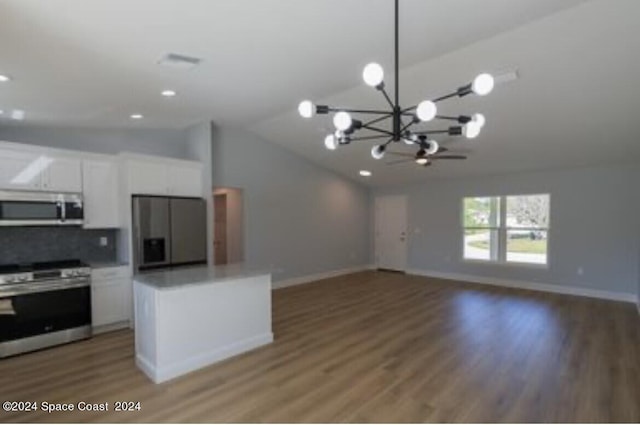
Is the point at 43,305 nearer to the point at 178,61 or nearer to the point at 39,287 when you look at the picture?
the point at 39,287

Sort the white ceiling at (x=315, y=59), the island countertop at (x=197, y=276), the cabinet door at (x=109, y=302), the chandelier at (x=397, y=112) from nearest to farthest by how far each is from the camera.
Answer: the chandelier at (x=397, y=112) → the white ceiling at (x=315, y=59) → the island countertop at (x=197, y=276) → the cabinet door at (x=109, y=302)

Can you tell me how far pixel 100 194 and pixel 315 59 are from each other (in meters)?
3.30

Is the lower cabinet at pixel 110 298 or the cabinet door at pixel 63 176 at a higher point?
the cabinet door at pixel 63 176

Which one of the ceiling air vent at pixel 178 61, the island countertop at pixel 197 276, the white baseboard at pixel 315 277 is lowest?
the white baseboard at pixel 315 277

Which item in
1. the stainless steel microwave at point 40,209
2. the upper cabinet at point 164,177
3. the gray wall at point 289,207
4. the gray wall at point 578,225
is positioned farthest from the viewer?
the gray wall at point 289,207

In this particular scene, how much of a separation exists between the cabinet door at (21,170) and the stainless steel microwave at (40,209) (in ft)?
0.34

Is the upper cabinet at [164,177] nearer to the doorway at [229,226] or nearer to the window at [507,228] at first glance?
the doorway at [229,226]

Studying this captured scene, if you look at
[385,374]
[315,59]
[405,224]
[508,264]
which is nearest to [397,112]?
[315,59]

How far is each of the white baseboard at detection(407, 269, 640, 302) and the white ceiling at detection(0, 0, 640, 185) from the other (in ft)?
7.66

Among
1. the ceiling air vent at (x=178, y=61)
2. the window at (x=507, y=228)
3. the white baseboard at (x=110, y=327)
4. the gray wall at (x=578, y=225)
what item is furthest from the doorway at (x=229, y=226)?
the window at (x=507, y=228)

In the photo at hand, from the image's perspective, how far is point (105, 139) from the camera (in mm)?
5105

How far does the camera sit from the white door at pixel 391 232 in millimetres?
8734

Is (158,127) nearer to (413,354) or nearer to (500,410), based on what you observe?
(413,354)

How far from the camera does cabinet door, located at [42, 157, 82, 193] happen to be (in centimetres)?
415
